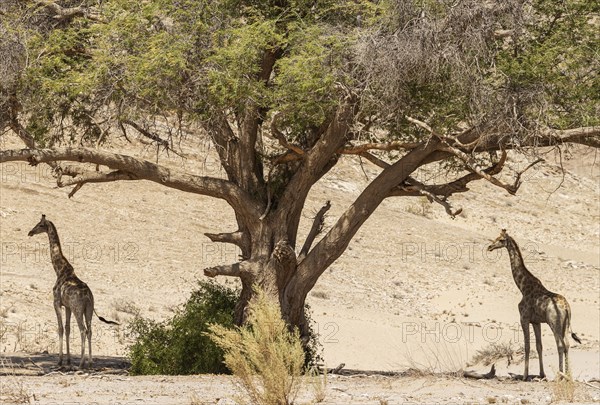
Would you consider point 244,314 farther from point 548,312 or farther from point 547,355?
point 547,355

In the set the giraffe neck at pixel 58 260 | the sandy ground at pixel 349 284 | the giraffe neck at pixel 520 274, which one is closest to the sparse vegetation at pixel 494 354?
the sandy ground at pixel 349 284

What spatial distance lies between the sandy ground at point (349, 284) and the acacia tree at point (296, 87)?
107cm

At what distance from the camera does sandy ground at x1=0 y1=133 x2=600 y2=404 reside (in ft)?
50.2

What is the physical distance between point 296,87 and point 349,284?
651 inches

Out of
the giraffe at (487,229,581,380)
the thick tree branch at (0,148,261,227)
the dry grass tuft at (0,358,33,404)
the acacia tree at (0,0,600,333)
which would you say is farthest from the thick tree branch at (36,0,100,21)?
the giraffe at (487,229,581,380)

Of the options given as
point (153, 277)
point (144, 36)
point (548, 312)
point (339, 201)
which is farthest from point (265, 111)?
point (339, 201)

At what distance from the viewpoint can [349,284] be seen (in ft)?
106

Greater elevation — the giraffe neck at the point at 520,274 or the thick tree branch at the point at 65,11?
the thick tree branch at the point at 65,11

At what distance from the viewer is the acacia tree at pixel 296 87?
627 inches

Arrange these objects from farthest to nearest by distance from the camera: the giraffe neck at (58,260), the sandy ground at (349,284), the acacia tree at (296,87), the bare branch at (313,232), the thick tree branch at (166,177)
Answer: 1. the giraffe neck at (58,260)
2. the bare branch at (313,232)
3. the thick tree branch at (166,177)
4. the acacia tree at (296,87)
5. the sandy ground at (349,284)

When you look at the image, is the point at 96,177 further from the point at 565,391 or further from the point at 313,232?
the point at 565,391

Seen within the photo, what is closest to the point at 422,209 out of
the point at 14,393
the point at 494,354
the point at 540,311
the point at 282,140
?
the point at 494,354

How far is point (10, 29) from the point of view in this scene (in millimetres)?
17047

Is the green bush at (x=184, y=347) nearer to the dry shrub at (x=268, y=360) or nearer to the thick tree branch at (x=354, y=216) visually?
the thick tree branch at (x=354, y=216)
